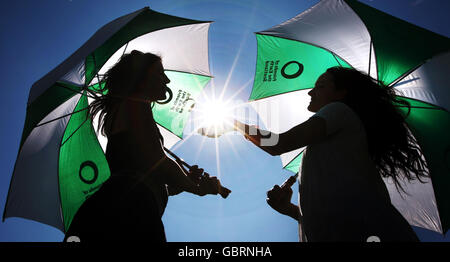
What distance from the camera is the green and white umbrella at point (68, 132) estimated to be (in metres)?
2.36

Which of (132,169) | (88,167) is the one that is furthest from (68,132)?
(132,169)

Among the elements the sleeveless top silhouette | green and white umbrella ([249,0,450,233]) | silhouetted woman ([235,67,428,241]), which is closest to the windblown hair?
silhouetted woman ([235,67,428,241])

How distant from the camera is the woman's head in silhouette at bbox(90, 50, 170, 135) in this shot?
85.5 inches

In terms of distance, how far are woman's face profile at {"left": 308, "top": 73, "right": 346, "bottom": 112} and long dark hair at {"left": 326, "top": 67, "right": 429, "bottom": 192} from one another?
0.04 m

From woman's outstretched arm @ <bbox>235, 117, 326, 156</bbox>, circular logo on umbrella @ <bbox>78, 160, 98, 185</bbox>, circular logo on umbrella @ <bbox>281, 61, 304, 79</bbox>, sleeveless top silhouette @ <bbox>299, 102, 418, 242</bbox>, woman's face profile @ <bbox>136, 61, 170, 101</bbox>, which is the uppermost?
circular logo on umbrella @ <bbox>281, 61, 304, 79</bbox>

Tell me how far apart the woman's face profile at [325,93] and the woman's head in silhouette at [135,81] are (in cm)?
150

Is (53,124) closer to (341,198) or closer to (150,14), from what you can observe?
(150,14)

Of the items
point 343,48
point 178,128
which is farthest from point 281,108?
point 178,128

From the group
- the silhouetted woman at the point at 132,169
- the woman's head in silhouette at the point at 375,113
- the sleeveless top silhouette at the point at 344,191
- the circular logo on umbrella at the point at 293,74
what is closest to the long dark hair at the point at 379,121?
the woman's head in silhouette at the point at 375,113

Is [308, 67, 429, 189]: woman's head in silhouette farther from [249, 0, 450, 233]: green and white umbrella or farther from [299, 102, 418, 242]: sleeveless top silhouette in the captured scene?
[249, 0, 450, 233]: green and white umbrella

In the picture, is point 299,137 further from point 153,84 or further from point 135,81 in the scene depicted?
point 135,81
